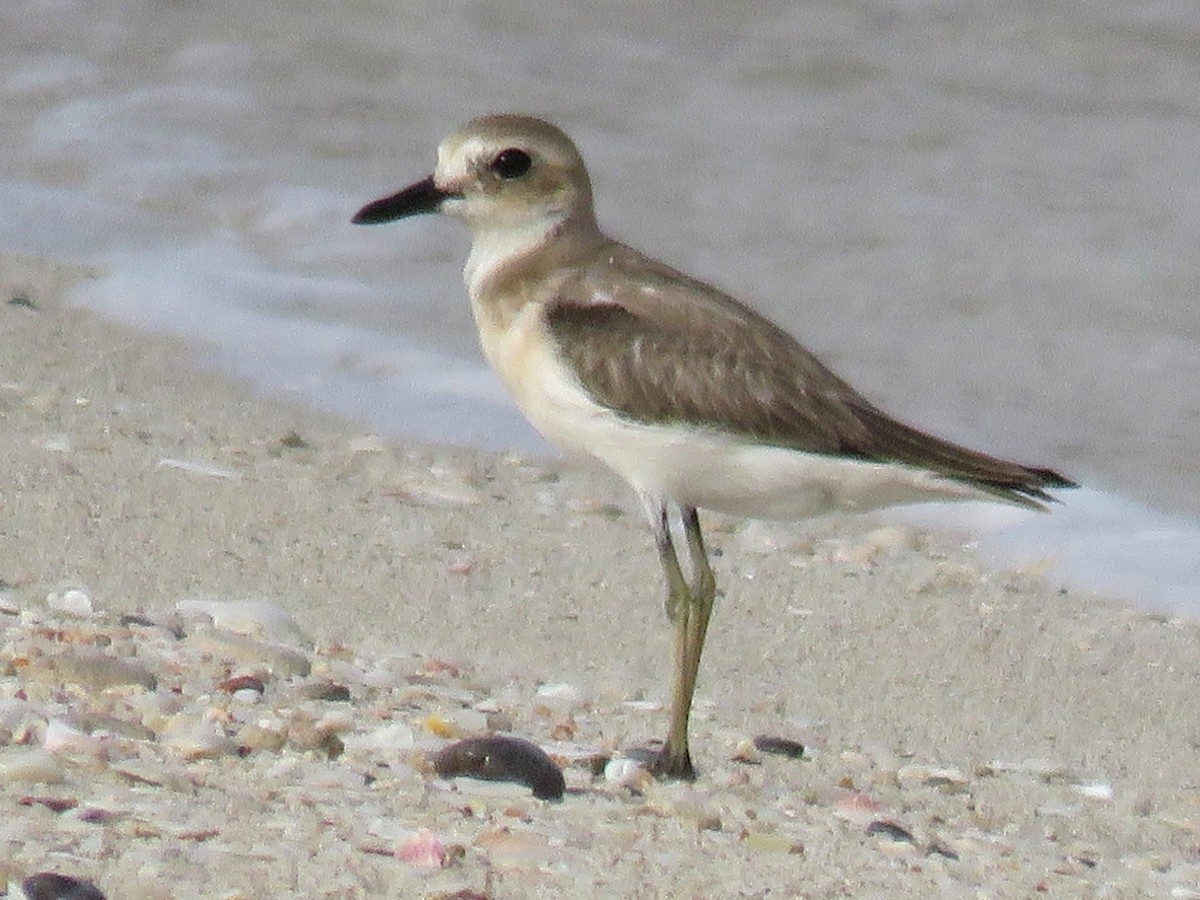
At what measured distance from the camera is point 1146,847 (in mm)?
4316

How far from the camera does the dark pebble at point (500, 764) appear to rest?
402 centimetres

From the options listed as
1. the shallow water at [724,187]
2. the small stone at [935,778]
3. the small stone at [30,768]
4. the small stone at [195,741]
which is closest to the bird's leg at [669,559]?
the small stone at [935,778]

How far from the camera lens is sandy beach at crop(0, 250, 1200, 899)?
3660 millimetres

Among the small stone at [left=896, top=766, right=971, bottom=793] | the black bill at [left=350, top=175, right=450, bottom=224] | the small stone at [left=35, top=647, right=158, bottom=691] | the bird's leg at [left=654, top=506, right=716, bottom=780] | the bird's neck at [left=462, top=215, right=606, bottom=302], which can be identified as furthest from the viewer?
the black bill at [left=350, top=175, right=450, bottom=224]

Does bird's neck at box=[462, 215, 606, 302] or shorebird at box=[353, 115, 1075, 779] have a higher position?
bird's neck at box=[462, 215, 606, 302]

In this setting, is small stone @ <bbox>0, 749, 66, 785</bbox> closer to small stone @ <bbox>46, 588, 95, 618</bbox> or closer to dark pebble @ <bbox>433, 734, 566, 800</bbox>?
dark pebble @ <bbox>433, 734, 566, 800</bbox>

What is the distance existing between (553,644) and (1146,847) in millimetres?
1447

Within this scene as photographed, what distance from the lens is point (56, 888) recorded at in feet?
10.4

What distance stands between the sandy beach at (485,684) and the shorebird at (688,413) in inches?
17.0

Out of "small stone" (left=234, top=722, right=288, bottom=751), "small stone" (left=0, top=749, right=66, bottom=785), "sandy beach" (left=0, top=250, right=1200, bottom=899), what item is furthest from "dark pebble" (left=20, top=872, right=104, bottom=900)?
"small stone" (left=234, top=722, right=288, bottom=751)

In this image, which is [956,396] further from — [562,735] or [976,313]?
[562,735]

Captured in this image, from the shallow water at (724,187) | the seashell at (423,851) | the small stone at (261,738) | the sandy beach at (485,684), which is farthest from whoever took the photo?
the shallow water at (724,187)

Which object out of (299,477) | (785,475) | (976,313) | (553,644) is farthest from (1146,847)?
(976,313)

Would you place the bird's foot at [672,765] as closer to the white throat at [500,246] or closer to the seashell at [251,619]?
the seashell at [251,619]
